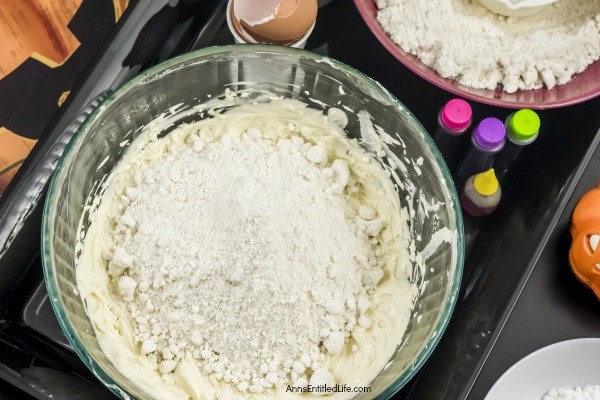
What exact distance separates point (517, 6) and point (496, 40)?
5 cm

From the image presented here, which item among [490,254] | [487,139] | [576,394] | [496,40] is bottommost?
[576,394]

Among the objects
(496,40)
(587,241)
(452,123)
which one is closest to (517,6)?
(496,40)

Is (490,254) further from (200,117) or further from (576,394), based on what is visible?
(200,117)

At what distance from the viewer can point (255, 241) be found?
910 millimetres

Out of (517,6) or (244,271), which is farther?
(517,6)

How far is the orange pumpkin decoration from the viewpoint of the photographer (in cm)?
99

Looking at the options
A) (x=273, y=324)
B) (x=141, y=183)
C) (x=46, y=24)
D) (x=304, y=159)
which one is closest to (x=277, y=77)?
(x=304, y=159)

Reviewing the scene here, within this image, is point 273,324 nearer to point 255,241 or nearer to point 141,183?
point 255,241

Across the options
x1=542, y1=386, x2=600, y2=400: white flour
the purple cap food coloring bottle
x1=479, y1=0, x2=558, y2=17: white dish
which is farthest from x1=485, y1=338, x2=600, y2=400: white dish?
x1=479, y1=0, x2=558, y2=17: white dish

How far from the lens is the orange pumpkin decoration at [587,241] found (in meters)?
0.99

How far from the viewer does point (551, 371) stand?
101 centimetres

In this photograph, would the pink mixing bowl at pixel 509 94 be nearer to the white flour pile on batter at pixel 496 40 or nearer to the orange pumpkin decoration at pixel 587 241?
the white flour pile on batter at pixel 496 40

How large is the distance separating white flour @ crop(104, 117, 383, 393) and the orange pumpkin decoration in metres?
0.27

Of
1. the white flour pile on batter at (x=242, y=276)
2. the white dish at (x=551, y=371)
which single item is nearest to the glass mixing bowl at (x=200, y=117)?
the white flour pile on batter at (x=242, y=276)
